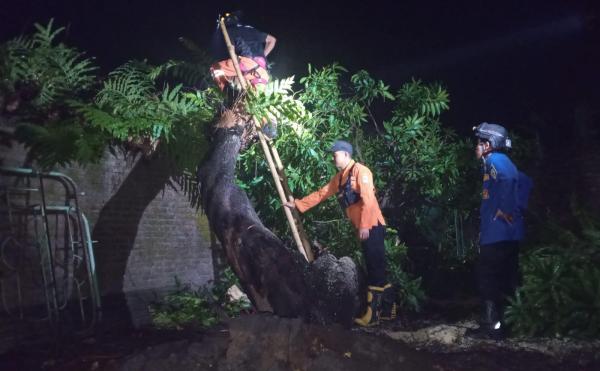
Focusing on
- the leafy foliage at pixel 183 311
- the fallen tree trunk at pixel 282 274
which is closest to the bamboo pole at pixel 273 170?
the fallen tree trunk at pixel 282 274

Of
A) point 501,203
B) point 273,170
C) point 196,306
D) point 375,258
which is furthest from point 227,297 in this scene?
point 501,203

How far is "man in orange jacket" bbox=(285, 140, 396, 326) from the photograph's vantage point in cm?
506

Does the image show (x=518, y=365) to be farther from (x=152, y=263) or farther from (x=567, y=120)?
(x=567, y=120)

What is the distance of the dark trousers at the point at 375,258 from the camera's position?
16.7 feet

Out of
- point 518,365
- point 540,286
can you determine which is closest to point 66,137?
point 518,365

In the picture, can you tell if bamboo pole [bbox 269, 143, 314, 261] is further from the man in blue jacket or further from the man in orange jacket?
the man in blue jacket

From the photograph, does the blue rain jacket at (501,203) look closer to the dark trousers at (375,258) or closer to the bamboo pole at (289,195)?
the dark trousers at (375,258)

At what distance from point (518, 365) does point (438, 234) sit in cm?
435

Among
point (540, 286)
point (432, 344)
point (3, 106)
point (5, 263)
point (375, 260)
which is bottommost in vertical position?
point (432, 344)

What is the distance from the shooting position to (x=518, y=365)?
138 inches

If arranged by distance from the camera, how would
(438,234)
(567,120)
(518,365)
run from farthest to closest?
(567,120) < (438,234) < (518,365)

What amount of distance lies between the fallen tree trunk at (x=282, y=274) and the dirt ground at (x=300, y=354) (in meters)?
0.70

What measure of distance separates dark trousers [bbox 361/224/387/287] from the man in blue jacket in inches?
38.0

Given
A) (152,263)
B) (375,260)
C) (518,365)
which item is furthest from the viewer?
(152,263)
